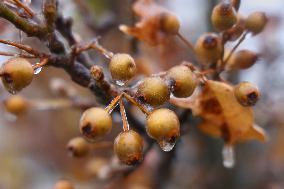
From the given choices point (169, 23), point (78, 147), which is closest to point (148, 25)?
point (169, 23)

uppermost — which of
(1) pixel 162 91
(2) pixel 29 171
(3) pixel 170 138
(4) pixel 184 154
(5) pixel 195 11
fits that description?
(5) pixel 195 11

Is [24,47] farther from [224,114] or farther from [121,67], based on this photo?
[224,114]

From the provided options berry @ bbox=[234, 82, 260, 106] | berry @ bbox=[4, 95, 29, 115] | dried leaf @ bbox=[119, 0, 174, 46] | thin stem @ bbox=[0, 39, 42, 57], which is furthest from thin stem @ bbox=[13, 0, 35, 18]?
berry @ bbox=[4, 95, 29, 115]

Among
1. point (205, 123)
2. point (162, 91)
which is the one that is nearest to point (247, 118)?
point (205, 123)

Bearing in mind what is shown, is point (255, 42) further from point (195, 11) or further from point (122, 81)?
point (122, 81)

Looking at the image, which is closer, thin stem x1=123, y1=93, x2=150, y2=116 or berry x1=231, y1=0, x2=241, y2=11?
thin stem x1=123, y1=93, x2=150, y2=116

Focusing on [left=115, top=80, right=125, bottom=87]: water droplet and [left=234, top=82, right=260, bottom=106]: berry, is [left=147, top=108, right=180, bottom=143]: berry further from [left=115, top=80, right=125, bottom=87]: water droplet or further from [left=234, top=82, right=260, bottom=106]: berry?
[left=234, top=82, right=260, bottom=106]: berry
